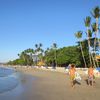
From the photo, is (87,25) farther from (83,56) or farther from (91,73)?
(91,73)

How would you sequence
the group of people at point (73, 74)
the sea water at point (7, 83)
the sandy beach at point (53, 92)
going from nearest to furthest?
the sandy beach at point (53, 92), the sea water at point (7, 83), the group of people at point (73, 74)

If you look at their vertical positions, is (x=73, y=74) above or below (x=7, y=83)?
above

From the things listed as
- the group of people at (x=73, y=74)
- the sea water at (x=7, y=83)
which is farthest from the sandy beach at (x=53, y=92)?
the sea water at (x=7, y=83)

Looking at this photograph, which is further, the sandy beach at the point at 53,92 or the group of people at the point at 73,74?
the group of people at the point at 73,74

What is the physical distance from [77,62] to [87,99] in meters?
77.2

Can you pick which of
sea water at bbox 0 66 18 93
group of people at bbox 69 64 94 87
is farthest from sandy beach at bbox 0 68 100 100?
sea water at bbox 0 66 18 93

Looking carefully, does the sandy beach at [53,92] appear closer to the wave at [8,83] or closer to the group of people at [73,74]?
the group of people at [73,74]

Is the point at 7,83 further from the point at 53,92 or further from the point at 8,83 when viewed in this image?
the point at 53,92

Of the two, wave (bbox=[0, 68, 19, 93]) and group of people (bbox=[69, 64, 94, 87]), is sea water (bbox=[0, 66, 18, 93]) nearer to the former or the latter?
wave (bbox=[0, 68, 19, 93])

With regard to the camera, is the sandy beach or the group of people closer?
the sandy beach

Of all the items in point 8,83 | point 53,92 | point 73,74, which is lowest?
point 53,92

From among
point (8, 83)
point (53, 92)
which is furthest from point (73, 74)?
point (8, 83)

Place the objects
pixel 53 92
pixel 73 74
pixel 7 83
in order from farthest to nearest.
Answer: pixel 7 83, pixel 73 74, pixel 53 92

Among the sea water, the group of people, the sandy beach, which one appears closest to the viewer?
the sandy beach
